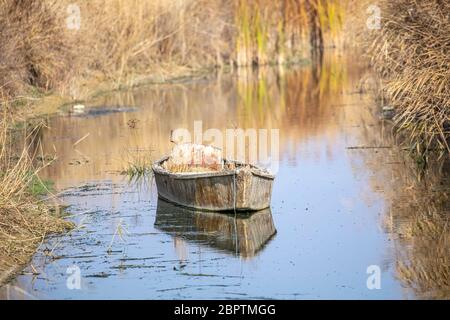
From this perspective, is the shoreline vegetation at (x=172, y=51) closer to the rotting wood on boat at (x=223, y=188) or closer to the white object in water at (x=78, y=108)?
the white object in water at (x=78, y=108)

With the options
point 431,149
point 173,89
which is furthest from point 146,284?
point 173,89

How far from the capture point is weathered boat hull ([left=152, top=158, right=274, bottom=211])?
13469 mm

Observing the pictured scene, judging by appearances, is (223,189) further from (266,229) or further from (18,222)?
(18,222)

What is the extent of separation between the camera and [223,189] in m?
13.7

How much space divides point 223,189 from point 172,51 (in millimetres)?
25029

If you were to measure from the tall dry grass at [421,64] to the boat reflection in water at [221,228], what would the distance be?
3.85 m

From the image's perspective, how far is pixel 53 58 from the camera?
27297mm

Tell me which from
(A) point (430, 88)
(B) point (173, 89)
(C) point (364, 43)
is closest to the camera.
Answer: (A) point (430, 88)

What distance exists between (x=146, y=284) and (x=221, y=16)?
30582 millimetres

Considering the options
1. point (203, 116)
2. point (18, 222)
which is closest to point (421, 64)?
point (18, 222)

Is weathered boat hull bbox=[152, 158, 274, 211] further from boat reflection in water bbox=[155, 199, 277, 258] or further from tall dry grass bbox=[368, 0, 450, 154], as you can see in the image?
tall dry grass bbox=[368, 0, 450, 154]

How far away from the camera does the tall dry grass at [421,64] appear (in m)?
16.3

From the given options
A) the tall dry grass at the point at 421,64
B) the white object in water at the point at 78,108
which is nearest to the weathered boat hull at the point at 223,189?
the tall dry grass at the point at 421,64
